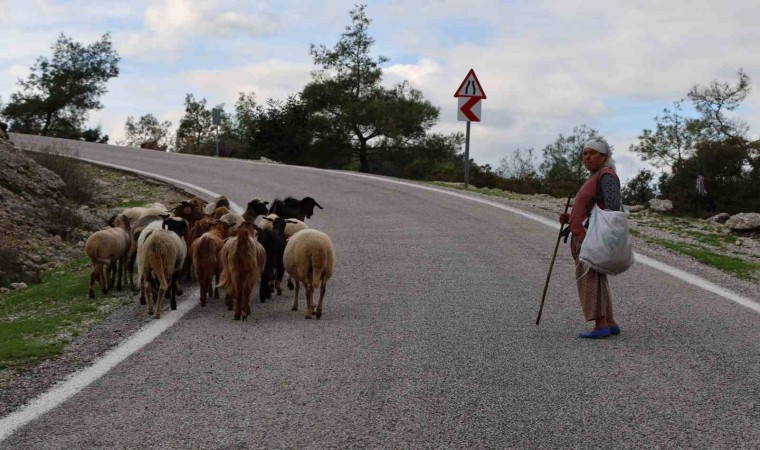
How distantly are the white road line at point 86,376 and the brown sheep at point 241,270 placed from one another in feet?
1.95

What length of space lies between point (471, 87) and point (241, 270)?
15411 mm

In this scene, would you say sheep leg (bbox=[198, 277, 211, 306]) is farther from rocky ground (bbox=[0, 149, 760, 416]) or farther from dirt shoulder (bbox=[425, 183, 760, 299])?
dirt shoulder (bbox=[425, 183, 760, 299])

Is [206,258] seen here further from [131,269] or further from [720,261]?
[720,261]

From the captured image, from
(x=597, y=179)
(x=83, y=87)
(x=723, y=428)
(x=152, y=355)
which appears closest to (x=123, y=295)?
(x=152, y=355)

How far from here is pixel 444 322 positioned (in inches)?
301

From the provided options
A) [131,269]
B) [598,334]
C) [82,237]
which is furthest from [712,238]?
[82,237]

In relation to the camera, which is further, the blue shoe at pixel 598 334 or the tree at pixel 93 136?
the tree at pixel 93 136

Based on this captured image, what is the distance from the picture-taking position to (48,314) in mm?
8461

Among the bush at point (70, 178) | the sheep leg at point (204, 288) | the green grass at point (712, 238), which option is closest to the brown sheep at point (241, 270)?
the sheep leg at point (204, 288)

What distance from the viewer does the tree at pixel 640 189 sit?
3738 centimetres

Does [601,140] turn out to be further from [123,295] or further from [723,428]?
[123,295]

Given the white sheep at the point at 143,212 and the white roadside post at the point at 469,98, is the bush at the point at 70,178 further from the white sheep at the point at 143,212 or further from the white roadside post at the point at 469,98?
the white roadside post at the point at 469,98

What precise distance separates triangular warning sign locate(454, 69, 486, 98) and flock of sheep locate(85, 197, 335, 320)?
1311 centimetres

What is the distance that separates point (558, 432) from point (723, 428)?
3.34 ft
